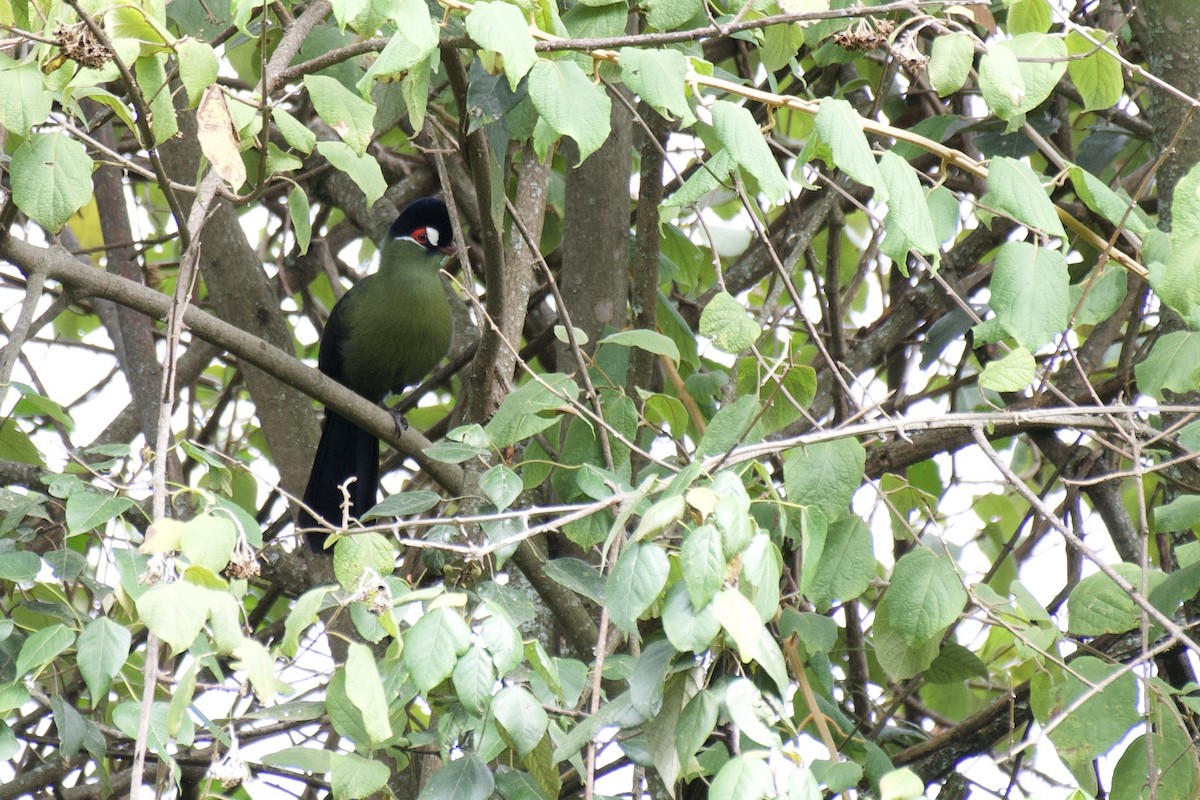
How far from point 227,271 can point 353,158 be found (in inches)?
65.2

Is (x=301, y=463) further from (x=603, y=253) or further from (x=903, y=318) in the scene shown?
(x=903, y=318)

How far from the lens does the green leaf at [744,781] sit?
1275 mm

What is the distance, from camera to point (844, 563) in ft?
6.82

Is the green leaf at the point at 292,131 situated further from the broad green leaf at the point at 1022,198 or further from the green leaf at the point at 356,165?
the broad green leaf at the point at 1022,198

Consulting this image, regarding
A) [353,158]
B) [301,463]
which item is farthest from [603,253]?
[353,158]

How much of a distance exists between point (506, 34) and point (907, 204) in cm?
57

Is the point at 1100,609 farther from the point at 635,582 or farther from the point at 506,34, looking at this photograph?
the point at 506,34

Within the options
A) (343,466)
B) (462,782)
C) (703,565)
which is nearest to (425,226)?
(343,466)

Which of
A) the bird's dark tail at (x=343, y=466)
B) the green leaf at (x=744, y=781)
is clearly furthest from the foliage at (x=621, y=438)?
the bird's dark tail at (x=343, y=466)

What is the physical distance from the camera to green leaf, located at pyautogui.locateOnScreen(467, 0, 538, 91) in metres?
1.47

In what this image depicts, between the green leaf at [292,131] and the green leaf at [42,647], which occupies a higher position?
the green leaf at [292,131]

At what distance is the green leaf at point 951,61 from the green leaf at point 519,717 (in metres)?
1.02

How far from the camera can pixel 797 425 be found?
12.1 feet

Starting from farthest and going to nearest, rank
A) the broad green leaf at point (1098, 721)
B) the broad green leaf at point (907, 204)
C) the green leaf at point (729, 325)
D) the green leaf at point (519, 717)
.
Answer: the green leaf at point (729, 325)
the broad green leaf at point (1098, 721)
the broad green leaf at point (907, 204)
the green leaf at point (519, 717)
